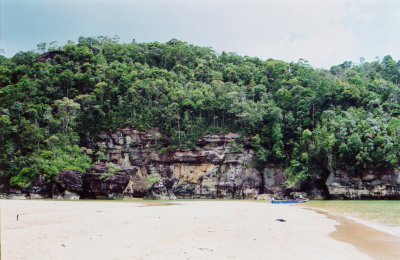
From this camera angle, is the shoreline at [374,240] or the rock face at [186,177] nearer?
the shoreline at [374,240]

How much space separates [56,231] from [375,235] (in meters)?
11.6

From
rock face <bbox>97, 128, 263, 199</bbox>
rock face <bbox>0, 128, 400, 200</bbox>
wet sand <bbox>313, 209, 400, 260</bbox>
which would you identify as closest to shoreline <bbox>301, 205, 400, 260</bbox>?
wet sand <bbox>313, 209, 400, 260</bbox>

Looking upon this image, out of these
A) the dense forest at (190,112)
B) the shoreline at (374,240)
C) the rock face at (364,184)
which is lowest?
the rock face at (364,184)

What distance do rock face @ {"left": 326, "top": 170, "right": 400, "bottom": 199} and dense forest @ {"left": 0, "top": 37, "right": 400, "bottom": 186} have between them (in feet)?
3.96

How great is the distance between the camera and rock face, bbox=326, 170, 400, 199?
1328 inches

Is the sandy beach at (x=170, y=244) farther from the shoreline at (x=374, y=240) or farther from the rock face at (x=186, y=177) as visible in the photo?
the rock face at (x=186, y=177)

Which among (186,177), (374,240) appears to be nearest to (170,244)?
(374,240)

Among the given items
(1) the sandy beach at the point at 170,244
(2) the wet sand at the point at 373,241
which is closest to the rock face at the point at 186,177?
(1) the sandy beach at the point at 170,244

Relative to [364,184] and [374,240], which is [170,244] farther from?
[364,184]

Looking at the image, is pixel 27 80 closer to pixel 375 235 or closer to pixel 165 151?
pixel 165 151

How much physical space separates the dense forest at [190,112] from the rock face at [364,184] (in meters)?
1.21

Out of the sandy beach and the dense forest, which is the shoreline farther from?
the dense forest

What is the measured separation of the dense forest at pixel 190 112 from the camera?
35562 millimetres

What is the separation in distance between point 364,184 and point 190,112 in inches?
1090
